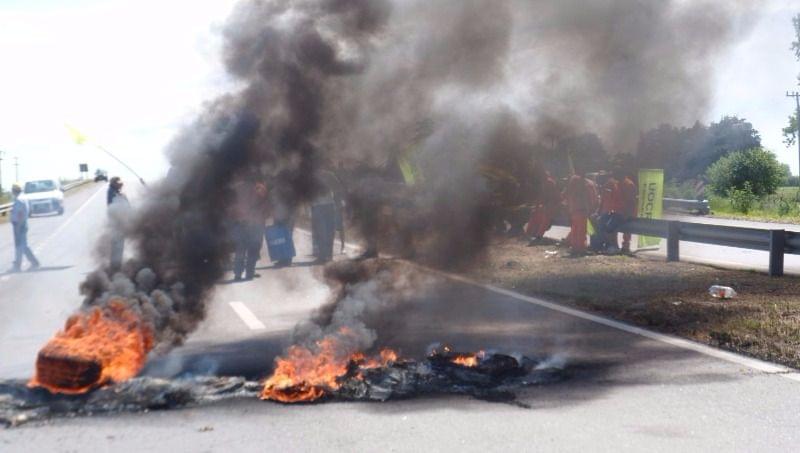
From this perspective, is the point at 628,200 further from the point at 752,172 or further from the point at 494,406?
the point at 752,172

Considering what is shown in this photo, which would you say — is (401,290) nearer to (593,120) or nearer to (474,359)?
(474,359)

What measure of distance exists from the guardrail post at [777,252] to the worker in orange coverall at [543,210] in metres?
4.95

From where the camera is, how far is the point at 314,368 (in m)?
7.24

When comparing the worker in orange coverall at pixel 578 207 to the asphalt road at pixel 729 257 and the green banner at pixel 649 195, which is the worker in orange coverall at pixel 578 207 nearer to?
the green banner at pixel 649 195

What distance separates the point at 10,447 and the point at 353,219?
6.15 meters

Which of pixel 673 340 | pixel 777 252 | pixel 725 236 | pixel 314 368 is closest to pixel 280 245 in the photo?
pixel 725 236

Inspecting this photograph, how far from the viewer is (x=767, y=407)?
638 centimetres

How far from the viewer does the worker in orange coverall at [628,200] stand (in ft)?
59.6

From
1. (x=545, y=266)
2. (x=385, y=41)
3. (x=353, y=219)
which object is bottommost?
(x=545, y=266)

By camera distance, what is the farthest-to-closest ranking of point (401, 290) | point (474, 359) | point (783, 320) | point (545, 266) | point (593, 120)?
point (545, 266) < point (593, 120) < point (401, 290) < point (783, 320) < point (474, 359)

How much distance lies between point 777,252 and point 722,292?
8.11ft

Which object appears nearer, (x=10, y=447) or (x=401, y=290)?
(x=10, y=447)

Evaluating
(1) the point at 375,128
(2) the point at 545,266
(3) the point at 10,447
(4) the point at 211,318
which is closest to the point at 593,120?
(2) the point at 545,266

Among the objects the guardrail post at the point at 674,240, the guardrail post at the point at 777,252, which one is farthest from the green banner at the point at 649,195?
the guardrail post at the point at 777,252
